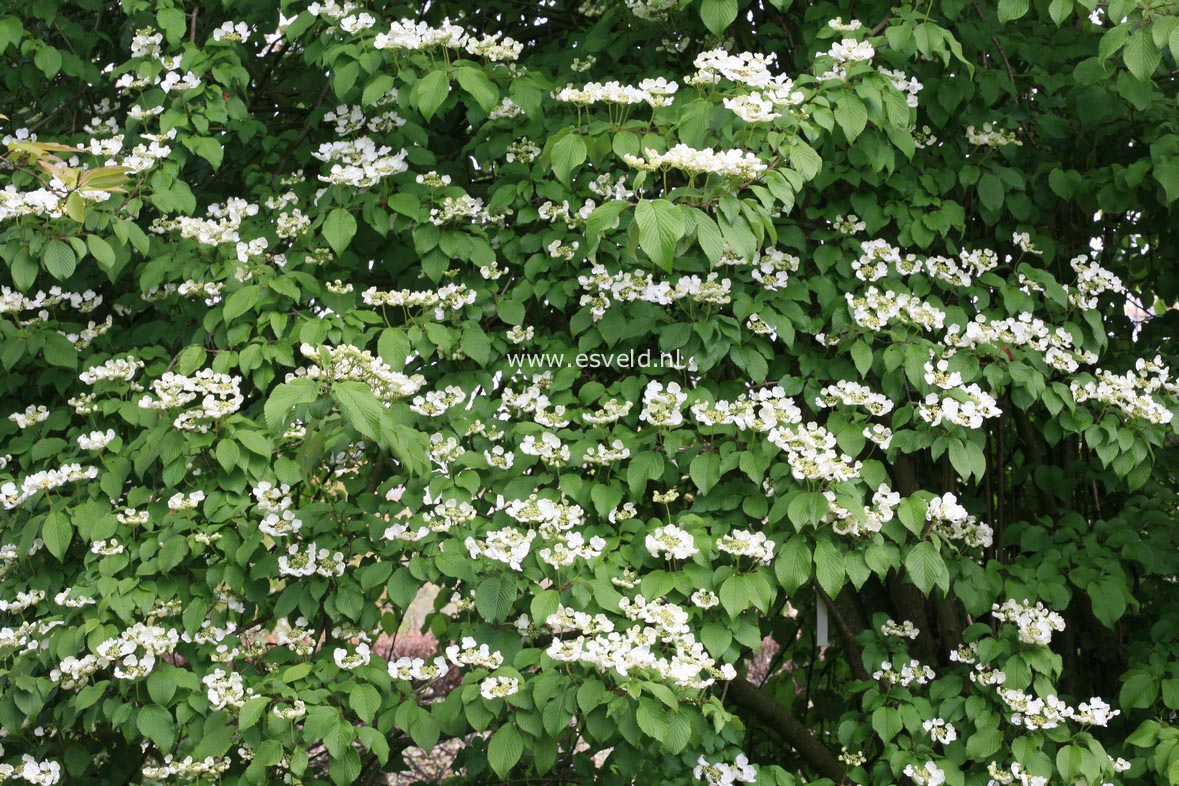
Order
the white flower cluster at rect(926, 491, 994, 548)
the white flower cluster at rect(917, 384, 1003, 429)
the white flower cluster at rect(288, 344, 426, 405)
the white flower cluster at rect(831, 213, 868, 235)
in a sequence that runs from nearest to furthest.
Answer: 1. the white flower cluster at rect(288, 344, 426, 405)
2. the white flower cluster at rect(917, 384, 1003, 429)
3. the white flower cluster at rect(926, 491, 994, 548)
4. the white flower cluster at rect(831, 213, 868, 235)

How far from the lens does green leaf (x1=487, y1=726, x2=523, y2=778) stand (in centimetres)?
253

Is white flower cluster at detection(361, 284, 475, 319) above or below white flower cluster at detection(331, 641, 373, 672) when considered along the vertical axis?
above

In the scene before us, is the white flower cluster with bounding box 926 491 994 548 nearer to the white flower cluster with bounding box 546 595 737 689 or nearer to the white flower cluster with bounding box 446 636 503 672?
the white flower cluster with bounding box 546 595 737 689

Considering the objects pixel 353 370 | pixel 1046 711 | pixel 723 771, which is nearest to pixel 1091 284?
pixel 1046 711

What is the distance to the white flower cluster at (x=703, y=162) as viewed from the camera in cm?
238

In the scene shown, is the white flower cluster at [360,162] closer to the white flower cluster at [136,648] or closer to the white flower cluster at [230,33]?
the white flower cluster at [230,33]

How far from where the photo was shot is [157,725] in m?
2.79

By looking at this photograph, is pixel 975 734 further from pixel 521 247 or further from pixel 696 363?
pixel 521 247

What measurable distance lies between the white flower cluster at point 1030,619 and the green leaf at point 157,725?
1943 millimetres

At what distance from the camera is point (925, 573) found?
8.96ft

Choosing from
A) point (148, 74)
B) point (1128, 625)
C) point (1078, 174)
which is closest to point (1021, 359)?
point (1078, 174)

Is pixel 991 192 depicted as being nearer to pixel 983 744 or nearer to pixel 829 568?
pixel 829 568

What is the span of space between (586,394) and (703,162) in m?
0.80

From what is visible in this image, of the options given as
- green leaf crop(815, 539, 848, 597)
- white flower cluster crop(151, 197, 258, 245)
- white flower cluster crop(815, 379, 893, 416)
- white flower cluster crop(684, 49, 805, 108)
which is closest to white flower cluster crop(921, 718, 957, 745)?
green leaf crop(815, 539, 848, 597)
